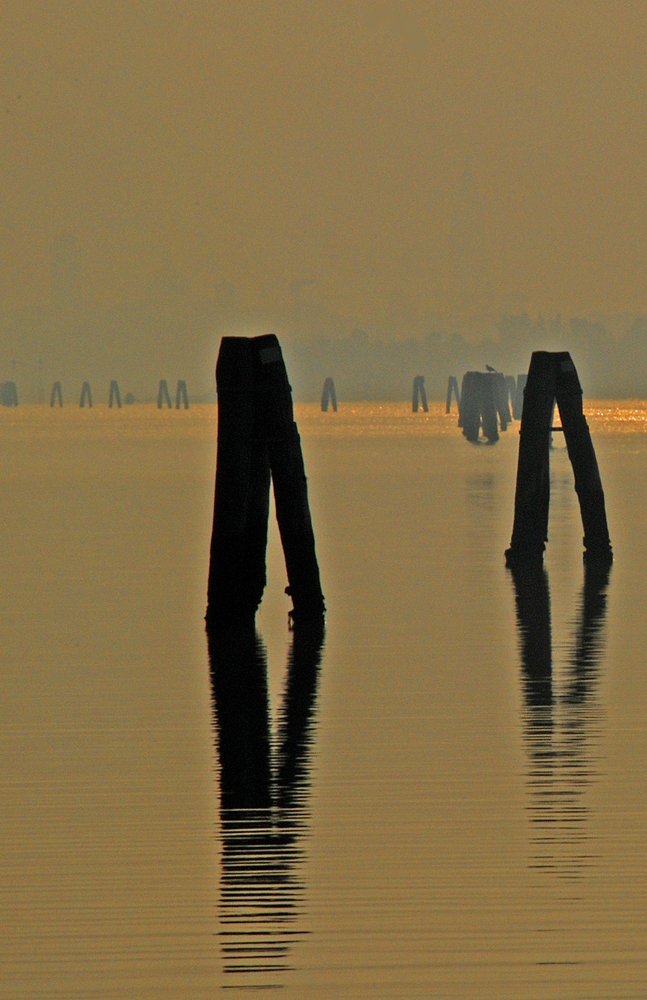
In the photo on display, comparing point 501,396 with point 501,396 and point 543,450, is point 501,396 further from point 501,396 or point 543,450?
point 543,450

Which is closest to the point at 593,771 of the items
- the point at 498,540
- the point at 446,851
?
the point at 446,851

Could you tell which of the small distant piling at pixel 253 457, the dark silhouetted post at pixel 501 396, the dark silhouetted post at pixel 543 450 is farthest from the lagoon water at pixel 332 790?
the dark silhouetted post at pixel 501 396

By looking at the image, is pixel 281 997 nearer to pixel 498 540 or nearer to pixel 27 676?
pixel 27 676

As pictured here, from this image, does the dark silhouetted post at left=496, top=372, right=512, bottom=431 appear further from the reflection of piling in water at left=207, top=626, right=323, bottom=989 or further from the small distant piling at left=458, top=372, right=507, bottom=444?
the reflection of piling in water at left=207, top=626, right=323, bottom=989

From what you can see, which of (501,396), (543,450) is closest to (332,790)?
(543,450)

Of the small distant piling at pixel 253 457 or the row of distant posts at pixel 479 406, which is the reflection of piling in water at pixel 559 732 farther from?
the row of distant posts at pixel 479 406

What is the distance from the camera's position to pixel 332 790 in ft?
28.0

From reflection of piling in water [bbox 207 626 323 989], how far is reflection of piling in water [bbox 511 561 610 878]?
0.97 m

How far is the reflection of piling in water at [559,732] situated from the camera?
7438 millimetres

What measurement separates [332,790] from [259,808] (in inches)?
19.9

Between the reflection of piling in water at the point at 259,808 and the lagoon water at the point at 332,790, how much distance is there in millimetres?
18

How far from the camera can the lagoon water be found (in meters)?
6.04

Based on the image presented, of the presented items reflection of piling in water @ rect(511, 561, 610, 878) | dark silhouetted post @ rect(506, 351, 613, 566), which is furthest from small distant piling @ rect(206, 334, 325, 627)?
dark silhouetted post @ rect(506, 351, 613, 566)

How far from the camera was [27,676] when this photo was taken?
12.2 metres
